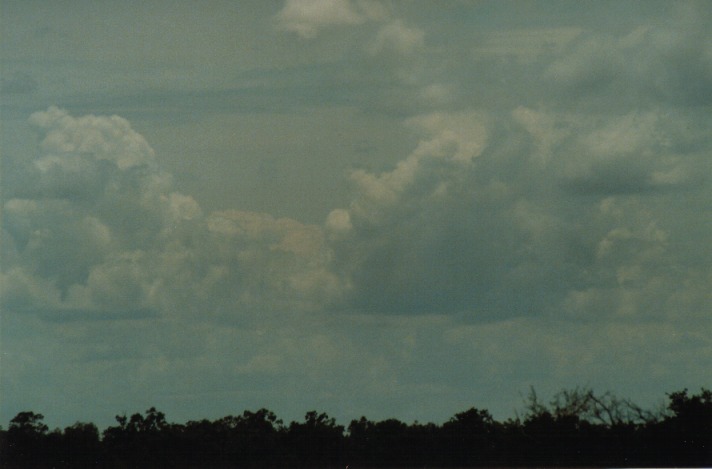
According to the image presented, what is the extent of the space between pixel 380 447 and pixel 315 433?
5526 mm

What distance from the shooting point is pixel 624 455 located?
80750 millimetres

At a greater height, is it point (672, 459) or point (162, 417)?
point (162, 417)

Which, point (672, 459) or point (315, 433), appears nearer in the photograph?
point (672, 459)

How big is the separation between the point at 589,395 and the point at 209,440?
26.4m

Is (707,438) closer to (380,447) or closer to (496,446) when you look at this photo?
(496,446)

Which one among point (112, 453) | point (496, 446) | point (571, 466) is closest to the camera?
point (571, 466)

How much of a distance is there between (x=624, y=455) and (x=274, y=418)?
25837 mm

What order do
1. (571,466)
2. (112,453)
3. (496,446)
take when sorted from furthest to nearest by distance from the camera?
1. (112,453)
2. (496,446)
3. (571,466)

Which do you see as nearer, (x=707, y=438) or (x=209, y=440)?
(x=707, y=438)

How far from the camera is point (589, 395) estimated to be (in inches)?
3531

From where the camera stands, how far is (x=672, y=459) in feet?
263

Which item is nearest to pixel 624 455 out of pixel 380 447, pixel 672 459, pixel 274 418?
pixel 672 459

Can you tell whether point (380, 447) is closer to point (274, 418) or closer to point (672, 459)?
point (274, 418)

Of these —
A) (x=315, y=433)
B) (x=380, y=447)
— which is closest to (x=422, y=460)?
A: (x=380, y=447)
